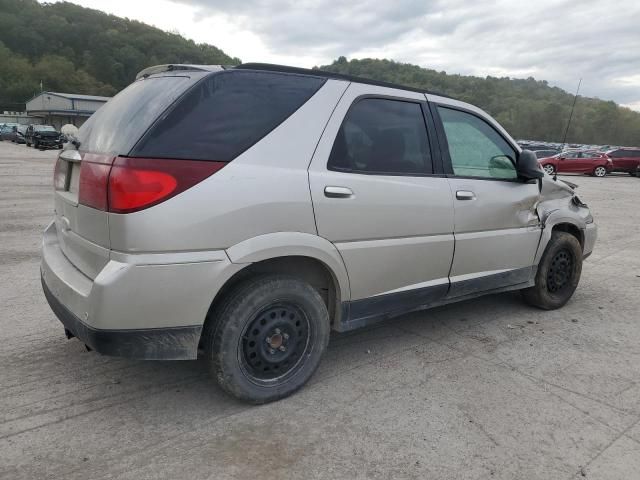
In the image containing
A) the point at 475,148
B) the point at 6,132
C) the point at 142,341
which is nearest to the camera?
Result: the point at 142,341

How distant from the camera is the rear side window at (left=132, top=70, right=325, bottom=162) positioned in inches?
94.2

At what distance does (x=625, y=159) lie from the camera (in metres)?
28.2

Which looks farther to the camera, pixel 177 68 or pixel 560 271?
pixel 560 271

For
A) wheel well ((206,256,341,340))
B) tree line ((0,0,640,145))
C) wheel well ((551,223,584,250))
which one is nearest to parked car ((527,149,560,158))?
wheel well ((551,223,584,250))

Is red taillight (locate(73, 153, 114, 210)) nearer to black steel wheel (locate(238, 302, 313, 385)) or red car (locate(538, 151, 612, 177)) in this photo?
black steel wheel (locate(238, 302, 313, 385))

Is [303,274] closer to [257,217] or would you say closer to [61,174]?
[257,217]

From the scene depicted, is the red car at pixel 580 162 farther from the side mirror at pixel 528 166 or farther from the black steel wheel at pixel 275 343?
the black steel wheel at pixel 275 343

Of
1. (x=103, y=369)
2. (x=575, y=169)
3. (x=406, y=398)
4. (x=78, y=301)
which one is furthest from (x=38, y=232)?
(x=575, y=169)

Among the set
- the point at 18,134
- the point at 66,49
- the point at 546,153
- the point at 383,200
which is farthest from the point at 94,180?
the point at 66,49

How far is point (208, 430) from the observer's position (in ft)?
8.45

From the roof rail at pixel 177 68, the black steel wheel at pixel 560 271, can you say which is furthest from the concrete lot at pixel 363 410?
the roof rail at pixel 177 68

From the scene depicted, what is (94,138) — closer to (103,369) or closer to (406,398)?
(103,369)

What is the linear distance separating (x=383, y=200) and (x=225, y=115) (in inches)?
42.8

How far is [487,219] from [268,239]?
6.31 feet
